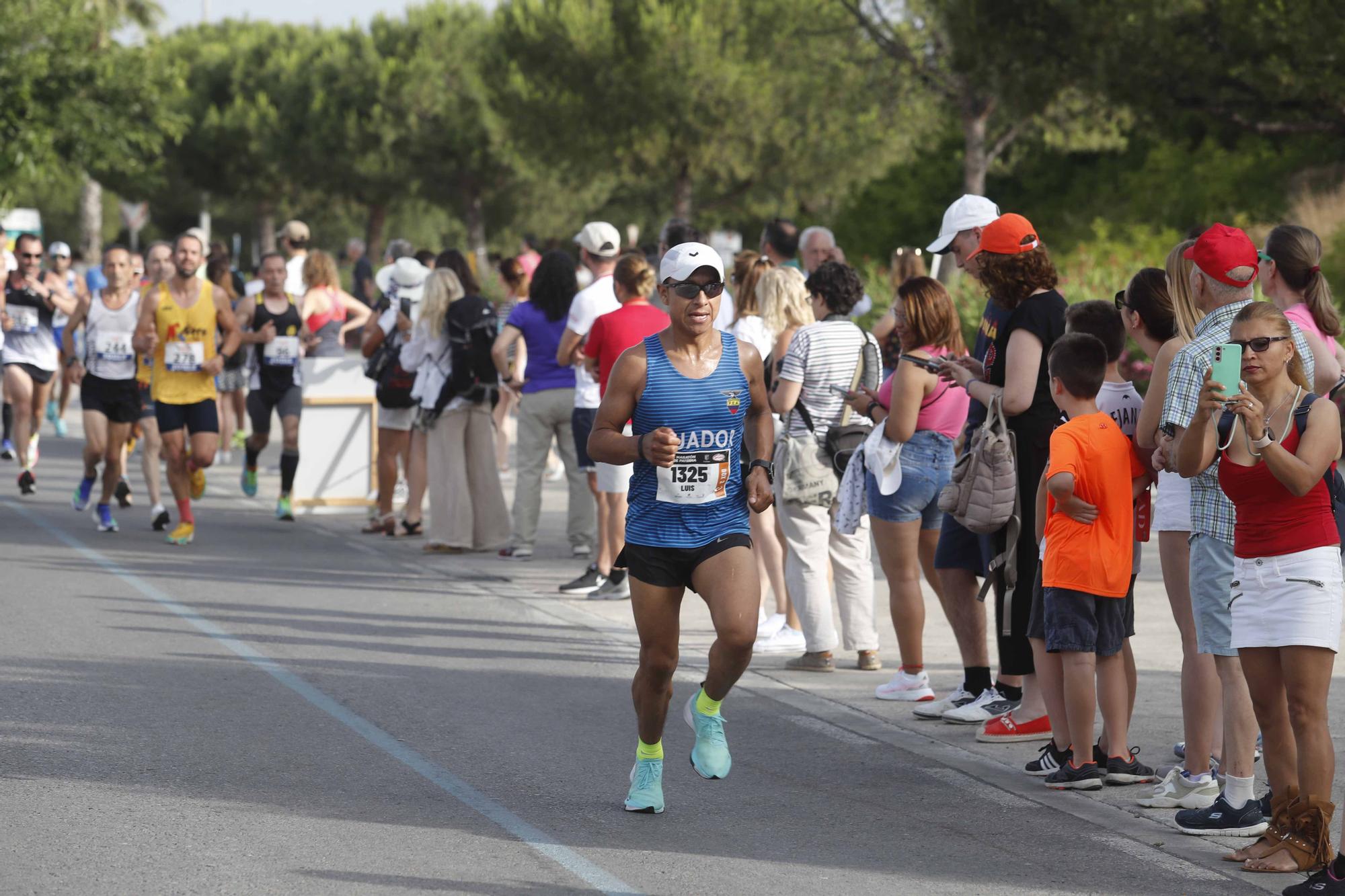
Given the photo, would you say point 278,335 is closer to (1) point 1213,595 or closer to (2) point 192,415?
(2) point 192,415

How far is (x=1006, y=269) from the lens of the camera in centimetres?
695

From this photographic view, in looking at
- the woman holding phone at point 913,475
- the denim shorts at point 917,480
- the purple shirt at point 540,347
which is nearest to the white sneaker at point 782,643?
the woman holding phone at point 913,475

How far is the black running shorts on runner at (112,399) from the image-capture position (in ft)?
44.1

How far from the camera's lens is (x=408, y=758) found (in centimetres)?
678

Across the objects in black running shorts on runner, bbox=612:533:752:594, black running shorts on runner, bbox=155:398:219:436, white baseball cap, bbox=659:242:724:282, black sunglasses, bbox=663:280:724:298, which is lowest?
black running shorts on runner, bbox=612:533:752:594

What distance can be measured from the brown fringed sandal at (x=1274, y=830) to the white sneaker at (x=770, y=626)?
4.15 metres

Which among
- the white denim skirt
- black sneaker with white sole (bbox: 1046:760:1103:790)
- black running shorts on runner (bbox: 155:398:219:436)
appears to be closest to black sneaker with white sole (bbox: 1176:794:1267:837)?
black sneaker with white sole (bbox: 1046:760:1103:790)

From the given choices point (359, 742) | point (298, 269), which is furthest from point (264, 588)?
point (298, 269)

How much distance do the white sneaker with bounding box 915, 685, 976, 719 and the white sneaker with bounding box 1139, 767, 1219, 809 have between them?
1.49m

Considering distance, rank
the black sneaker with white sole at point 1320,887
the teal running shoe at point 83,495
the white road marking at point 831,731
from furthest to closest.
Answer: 1. the teal running shoe at point 83,495
2. the white road marking at point 831,731
3. the black sneaker with white sole at point 1320,887

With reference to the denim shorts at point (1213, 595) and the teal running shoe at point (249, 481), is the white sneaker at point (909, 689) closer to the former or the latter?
the denim shorts at point (1213, 595)

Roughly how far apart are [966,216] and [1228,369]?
2566 mm

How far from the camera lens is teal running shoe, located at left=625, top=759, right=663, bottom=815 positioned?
6023 millimetres

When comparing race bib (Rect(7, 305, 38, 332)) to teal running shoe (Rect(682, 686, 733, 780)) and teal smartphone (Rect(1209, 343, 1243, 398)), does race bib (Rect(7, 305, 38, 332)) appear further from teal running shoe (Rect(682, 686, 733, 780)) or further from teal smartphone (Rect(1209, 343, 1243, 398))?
teal smartphone (Rect(1209, 343, 1243, 398))
